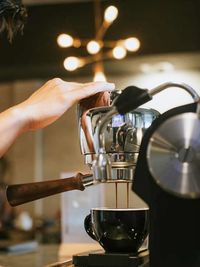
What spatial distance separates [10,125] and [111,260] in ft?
1.05

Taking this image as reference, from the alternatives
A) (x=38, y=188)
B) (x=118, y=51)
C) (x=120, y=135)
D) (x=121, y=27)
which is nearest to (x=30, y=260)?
(x=38, y=188)

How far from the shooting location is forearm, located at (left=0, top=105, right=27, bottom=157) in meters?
1.08

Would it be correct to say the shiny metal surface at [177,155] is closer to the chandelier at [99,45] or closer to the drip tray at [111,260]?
the drip tray at [111,260]

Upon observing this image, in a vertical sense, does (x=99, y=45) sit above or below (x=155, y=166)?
above

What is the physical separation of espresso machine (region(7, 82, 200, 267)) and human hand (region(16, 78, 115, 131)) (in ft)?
0.16

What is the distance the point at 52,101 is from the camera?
1.11 meters

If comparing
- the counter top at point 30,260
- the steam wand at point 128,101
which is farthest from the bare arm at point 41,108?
the counter top at point 30,260

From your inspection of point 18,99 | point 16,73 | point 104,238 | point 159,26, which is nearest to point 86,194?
point 104,238

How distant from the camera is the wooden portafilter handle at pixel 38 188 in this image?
110cm

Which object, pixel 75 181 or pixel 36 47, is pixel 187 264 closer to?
pixel 75 181

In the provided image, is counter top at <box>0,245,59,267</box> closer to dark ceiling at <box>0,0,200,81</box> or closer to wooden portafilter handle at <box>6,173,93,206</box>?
wooden portafilter handle at <box>6,173,93,206</box>

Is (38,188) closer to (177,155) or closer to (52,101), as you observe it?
(52,101)

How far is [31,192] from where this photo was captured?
110 centimetres

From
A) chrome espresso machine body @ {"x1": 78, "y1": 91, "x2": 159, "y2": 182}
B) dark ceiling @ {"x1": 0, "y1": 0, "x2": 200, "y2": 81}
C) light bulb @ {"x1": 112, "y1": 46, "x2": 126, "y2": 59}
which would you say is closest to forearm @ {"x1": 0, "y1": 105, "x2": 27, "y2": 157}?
chrome espresso machine body @ {"x1": 78, "y1": 91, "x2": 159, "y2": 182}
